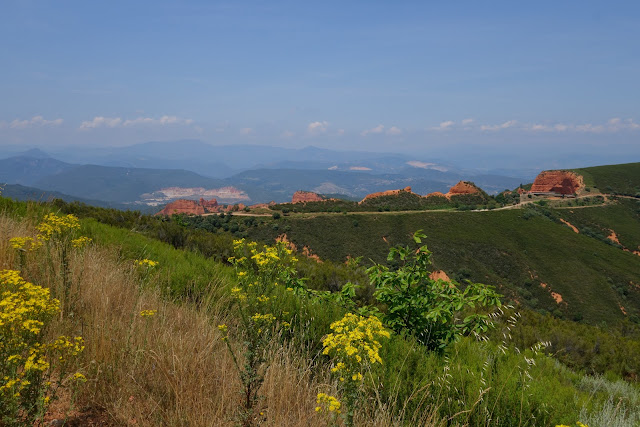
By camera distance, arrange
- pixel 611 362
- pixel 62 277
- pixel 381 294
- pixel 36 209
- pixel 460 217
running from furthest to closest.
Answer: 1. pixel 460 217
2. pixel 36 209
3. pixel 611 362
4. pixel 381 294
5. pixel 62 277

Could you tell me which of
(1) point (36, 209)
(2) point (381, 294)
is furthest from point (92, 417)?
(1) point (36, 209)

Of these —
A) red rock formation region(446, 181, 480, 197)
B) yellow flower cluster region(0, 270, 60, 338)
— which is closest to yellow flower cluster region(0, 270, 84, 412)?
yellow flower cluster region(0, 270, 60, 338)

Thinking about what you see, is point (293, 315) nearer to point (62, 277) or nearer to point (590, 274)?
point (62, 277)

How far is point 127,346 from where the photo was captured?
→ 2.73 m

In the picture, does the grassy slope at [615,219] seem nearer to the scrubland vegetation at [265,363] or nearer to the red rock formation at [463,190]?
the red rock formation at [463,190]

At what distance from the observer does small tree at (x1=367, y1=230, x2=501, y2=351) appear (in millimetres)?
4109

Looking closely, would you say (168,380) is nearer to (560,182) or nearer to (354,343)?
(354,343)

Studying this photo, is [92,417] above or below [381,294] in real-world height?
below

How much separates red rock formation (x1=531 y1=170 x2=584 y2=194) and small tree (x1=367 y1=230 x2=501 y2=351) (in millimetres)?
101437

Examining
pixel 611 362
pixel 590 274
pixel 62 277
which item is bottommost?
pixel 590 274

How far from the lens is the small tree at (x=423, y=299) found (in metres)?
4.11

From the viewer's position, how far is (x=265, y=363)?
9.50ft

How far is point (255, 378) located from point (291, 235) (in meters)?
47.1

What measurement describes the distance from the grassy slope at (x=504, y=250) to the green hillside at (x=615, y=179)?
36.4 m
